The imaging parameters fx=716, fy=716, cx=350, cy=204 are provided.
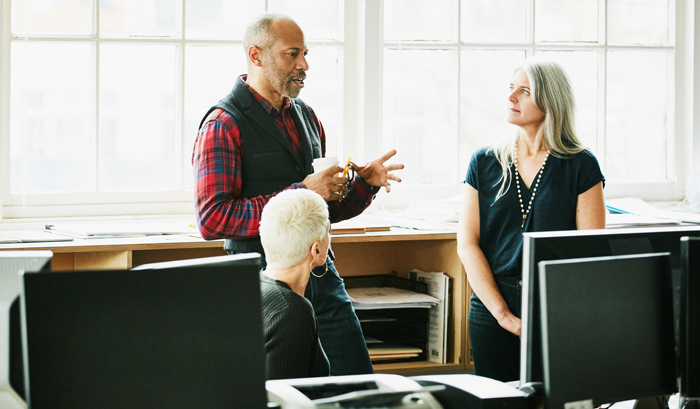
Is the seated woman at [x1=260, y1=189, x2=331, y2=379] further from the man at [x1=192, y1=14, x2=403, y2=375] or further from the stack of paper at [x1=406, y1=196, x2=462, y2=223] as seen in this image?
the stack of paper at [x1=406, y1=196, x2=462, y2=223]

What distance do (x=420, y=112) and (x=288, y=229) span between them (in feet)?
6.26

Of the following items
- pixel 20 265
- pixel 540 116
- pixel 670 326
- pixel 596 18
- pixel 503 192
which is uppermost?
pixel 596 18

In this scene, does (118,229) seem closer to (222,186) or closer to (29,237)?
(29,237)

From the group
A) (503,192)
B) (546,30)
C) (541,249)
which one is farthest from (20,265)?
(546,30)

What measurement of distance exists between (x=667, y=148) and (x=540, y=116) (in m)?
2.07

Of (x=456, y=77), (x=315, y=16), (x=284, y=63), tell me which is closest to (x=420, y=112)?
(x=456, y=77)

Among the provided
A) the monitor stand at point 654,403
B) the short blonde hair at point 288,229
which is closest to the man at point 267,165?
the short blonde hair at point 288,229

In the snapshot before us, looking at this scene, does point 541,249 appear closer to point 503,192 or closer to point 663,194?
point 503,192

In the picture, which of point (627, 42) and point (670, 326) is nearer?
point (670, 326)

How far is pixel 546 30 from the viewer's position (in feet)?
11.8

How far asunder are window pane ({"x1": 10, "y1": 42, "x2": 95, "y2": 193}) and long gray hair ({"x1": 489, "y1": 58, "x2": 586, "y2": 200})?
1883 millimetres

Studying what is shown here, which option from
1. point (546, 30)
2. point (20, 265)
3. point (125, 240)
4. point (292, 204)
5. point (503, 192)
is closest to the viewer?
point (20, 265)

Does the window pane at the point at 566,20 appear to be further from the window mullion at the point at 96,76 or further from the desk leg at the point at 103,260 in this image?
the desk leg at the point at 103,260

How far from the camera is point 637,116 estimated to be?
12.2ft
